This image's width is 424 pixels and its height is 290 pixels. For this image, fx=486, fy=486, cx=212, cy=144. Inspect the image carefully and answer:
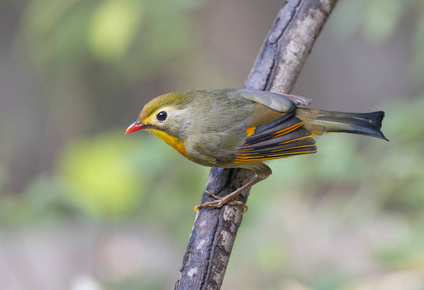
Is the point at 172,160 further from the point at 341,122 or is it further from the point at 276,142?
the point at 341,122

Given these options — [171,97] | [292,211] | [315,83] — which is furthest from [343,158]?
[315,83]

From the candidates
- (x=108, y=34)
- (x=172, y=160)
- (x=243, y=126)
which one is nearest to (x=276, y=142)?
(x=243, y=126)

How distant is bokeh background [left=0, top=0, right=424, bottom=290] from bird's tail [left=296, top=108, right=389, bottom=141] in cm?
80

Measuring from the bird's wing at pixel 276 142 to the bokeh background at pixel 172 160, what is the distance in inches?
33.2

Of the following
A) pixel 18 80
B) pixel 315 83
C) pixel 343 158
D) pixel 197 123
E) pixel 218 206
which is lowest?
pixel 218 206

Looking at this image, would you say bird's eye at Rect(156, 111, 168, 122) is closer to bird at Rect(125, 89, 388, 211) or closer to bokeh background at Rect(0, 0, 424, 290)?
bird at Rect(125, 89, 388, 211)

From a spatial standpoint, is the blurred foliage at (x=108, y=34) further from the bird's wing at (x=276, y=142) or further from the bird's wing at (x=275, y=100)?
A: the bird's wing at (x=276, y=142)

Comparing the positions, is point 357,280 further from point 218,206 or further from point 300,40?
point 300,40

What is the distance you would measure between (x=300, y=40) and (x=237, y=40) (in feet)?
15.4

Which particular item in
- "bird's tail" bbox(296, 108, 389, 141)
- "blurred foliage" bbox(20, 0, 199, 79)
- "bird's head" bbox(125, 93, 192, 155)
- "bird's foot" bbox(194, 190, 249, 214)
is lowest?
"bird's foot" bbox(194, 190, 249, 214)

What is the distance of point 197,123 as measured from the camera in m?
2.87

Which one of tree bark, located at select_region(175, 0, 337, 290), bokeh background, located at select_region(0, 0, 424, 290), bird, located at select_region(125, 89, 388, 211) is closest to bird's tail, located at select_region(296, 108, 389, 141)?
bird, located at select_region(125, 89, 388, 211)

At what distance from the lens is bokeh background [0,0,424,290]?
3.83m

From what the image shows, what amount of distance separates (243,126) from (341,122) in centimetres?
59
